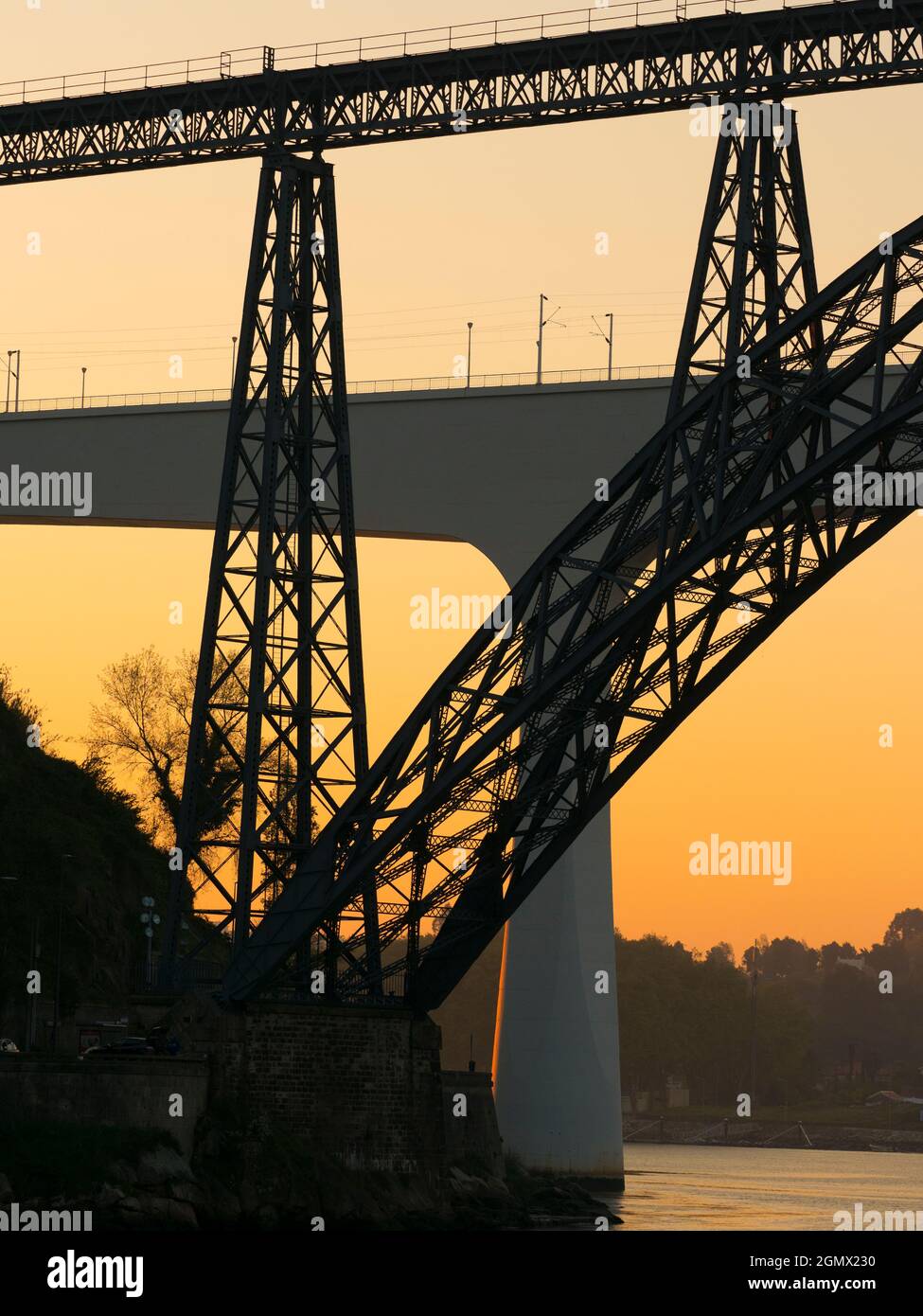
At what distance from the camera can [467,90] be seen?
2071 inches

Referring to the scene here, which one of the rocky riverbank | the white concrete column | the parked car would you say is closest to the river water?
the white concrete column

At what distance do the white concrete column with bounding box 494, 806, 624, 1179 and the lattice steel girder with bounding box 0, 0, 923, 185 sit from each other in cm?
2507

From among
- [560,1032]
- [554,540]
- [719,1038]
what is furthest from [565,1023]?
[719,1038]

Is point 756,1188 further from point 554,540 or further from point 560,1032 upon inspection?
point 554,540

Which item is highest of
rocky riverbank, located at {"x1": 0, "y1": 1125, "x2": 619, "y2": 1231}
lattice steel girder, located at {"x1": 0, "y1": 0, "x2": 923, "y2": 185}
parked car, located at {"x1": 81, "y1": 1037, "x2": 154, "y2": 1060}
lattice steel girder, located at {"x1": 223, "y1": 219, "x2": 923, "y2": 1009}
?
lattice steel girder, located at {"x1": 0, "y1": 0, "x2": 923, "y2": 185}

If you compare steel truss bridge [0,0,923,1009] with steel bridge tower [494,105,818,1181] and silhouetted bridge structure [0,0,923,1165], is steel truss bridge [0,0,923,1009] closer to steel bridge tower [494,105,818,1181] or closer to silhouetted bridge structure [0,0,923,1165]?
silhouetted bridge structure [0,0,923,1165]

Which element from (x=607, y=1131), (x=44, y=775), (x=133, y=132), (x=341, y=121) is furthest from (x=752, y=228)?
(x=44, y=775)

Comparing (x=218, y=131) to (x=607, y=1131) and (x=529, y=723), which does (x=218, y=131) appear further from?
(x=607, y=1131)

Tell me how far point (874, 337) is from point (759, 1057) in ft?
456

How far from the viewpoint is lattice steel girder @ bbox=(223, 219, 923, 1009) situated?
44750 millimetres

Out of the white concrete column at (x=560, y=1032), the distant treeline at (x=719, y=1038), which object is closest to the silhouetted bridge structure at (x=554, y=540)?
the white concrete column at (x=560, y=1032)

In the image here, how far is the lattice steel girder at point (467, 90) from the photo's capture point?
49.1 meters

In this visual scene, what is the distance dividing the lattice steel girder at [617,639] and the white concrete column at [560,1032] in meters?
18.1

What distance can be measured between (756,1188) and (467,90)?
53.3m
